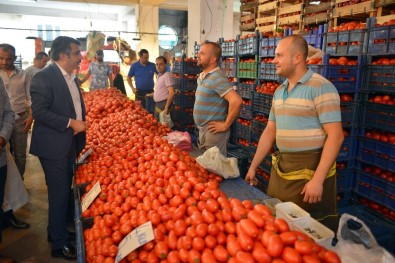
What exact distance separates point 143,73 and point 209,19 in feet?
7.20

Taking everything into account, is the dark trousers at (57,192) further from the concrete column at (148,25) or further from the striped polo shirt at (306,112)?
the concrete column at (148,25)

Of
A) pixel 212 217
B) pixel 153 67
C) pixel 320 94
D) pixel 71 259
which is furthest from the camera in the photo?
pixel 153 67

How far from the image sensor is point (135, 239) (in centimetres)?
168

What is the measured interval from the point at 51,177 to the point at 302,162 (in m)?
2.35

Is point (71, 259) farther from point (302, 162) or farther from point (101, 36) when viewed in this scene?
point (101, 36)

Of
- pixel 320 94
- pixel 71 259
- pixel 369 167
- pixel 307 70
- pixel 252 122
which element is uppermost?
pixel 307 70

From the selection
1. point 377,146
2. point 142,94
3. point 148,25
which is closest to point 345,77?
point 377,146

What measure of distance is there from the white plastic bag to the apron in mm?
2780

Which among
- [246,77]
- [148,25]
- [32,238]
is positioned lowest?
[32,238]

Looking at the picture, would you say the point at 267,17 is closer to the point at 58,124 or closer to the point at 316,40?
the point at 316,40

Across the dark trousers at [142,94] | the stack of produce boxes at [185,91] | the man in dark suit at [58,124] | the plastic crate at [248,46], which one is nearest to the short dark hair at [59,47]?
the man in dark suit at [58,124]

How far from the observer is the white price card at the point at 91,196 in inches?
94.2

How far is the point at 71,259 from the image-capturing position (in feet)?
10.8

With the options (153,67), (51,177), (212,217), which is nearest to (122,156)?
(51,177)
